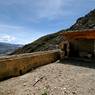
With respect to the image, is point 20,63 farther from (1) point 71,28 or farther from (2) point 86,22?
(1) point 71,28

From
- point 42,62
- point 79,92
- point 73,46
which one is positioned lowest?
point 79,92

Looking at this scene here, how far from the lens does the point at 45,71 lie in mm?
12398

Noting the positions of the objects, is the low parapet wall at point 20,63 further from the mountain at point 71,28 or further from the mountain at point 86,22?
the mountain at point 86,22

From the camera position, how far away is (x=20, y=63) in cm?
1231

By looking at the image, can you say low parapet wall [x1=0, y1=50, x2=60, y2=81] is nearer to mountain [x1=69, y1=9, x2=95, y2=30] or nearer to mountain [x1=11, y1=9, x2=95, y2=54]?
mountain [x1=11, y1=9, x2=95, y2=54]

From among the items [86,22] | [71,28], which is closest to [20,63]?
[86,22]

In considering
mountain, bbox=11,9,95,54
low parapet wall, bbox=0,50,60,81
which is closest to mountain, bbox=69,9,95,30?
mountain, bbox=11,9,95,54

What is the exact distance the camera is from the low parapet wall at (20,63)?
11.1m

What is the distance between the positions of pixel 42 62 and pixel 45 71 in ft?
7.40

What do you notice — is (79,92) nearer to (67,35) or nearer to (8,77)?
(8,77)

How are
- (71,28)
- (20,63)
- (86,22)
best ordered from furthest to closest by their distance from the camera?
Answer: (71,28) < (86,22) < (20,63)

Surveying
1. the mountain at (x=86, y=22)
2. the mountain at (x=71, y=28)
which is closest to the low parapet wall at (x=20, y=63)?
the mountain at (x=71, y=28)

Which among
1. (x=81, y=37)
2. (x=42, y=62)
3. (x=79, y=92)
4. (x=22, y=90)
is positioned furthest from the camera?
(x=81, y=37)

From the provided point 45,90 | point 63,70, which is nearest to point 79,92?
point 45,90
